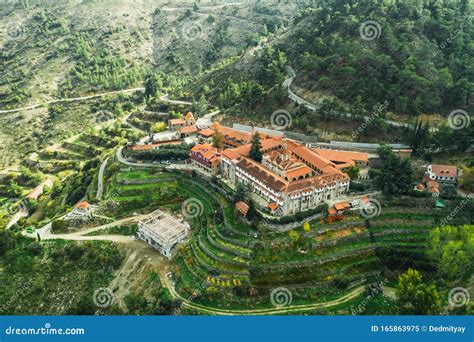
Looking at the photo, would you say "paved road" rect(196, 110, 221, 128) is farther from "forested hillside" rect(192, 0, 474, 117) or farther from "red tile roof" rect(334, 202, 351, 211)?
"red tile roof" rect(334, 202, 351, 211)

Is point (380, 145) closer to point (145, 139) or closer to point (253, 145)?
point (253, 145)

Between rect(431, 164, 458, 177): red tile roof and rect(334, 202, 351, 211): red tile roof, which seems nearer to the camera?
rect(334, 202, 351, 211): red tile roof

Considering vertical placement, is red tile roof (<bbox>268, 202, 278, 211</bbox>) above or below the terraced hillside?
above

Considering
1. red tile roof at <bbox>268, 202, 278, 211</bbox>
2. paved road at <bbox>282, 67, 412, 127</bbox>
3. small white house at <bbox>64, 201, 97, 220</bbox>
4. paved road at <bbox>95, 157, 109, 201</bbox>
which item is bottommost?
paved road at <bbox>95, 157, 109, 201</bbox>

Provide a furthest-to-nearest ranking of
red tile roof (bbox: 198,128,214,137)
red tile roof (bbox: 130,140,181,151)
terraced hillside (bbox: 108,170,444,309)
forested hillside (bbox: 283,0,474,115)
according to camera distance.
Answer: red tile roof (bbox: 198,128,214,137), red tile roof (bbox: 130,140,181,151), forested hillside (bbox: 283,0,474,115), terraced hillside (bbox: 108,170,444,309)

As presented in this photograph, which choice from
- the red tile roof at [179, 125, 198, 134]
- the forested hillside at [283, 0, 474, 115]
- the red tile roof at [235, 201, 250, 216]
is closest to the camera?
the red tile roof at [235, 201, 250, 216]

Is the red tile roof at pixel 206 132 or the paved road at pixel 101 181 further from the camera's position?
the red tile roof at pixel 206 132

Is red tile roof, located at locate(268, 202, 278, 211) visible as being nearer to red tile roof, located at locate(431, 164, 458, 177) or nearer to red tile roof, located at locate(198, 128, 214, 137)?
red tile roof, located at locate(431, 164, 458, 177)

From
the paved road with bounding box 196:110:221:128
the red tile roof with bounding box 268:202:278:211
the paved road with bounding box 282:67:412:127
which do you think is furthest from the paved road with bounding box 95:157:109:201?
the paved road with bounding box 282:67:412:127

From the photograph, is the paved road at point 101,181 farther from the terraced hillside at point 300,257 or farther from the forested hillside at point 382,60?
the forested hillside at point 382,60

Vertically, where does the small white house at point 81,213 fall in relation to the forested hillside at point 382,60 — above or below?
below

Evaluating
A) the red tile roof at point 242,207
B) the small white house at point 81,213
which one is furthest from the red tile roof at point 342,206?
the small white house at point 81,213

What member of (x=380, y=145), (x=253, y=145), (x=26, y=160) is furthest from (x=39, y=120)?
(x=380, y=145)
